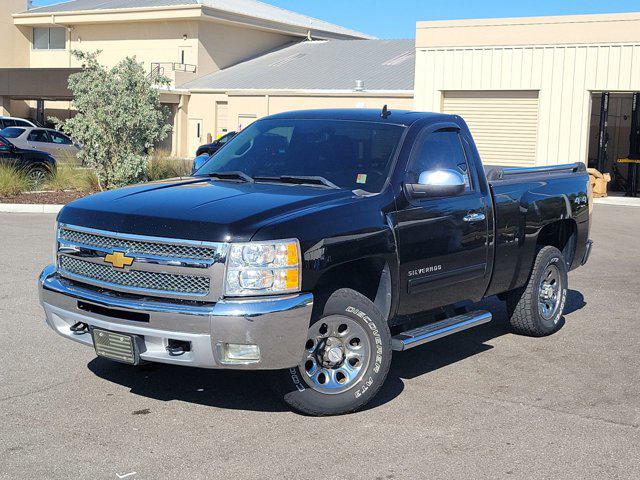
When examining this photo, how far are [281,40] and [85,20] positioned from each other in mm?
10893

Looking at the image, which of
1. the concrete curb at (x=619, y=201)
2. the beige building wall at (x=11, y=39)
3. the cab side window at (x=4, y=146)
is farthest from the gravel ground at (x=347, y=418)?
the beige building wall at (x=11, y=39)

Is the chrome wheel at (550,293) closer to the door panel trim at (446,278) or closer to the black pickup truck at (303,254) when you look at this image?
the black pickup truck at (303,254)

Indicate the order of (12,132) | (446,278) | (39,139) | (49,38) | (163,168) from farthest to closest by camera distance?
(49,38) < (39,139) < (12,132) < (163,168) < (446,278)

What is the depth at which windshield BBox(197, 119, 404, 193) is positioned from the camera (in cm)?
670

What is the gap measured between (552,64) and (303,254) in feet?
75.5

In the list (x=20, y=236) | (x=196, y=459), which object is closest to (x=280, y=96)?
(x=20, y=236)

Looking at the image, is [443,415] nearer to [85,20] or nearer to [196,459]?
[196,459]

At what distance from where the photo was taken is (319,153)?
6949 millimetres

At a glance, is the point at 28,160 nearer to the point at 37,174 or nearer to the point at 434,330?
the point at 37,174

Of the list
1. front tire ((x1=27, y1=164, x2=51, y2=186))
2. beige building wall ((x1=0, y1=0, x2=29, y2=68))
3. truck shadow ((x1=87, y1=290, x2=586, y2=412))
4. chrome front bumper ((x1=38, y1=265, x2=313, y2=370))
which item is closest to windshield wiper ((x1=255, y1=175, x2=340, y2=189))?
chrome front bumper ((x1=38, y1=265, x2=313, y2=370))

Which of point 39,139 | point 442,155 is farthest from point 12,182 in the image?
point 442,155

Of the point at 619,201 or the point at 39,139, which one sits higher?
the point at 39,139

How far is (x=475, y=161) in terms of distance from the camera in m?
7.48

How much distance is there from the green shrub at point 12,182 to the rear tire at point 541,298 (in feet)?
48.4
